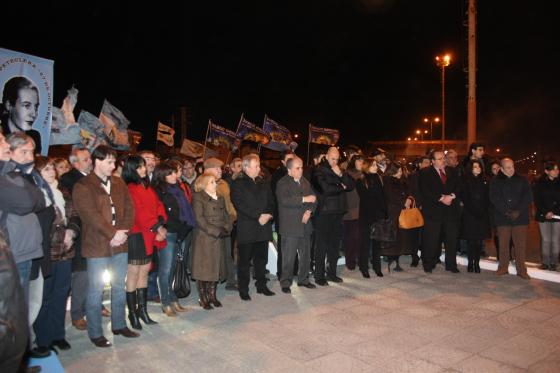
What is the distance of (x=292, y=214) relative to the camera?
7.61m

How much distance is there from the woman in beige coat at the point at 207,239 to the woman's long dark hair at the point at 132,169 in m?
1.13

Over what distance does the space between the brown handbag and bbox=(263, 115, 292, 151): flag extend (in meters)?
6.20

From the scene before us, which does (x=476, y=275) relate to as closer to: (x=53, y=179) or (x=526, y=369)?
(x=526, y=369)

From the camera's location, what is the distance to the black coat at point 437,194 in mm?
8898

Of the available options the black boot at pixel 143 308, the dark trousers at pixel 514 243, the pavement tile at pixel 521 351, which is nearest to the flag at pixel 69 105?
the black boot at pixel 143 308

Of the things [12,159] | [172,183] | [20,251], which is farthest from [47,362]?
[172,183]

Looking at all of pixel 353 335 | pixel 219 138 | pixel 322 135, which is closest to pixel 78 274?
pixel 353 335

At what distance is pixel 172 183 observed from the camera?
6453mm

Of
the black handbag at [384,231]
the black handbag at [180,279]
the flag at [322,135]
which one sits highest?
the flag at [322,135]

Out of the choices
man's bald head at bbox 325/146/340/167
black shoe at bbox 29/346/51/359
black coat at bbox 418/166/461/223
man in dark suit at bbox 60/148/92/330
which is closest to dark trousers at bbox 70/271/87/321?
man in dark suit at bbox 60/148/92/330

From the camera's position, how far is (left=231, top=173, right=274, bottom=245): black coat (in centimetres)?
727

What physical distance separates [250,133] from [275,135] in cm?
85

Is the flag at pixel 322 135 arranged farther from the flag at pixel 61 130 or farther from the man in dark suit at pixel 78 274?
the man in dark suit at pixel 78 274

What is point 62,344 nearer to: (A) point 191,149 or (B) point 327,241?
(B) point 327,241
